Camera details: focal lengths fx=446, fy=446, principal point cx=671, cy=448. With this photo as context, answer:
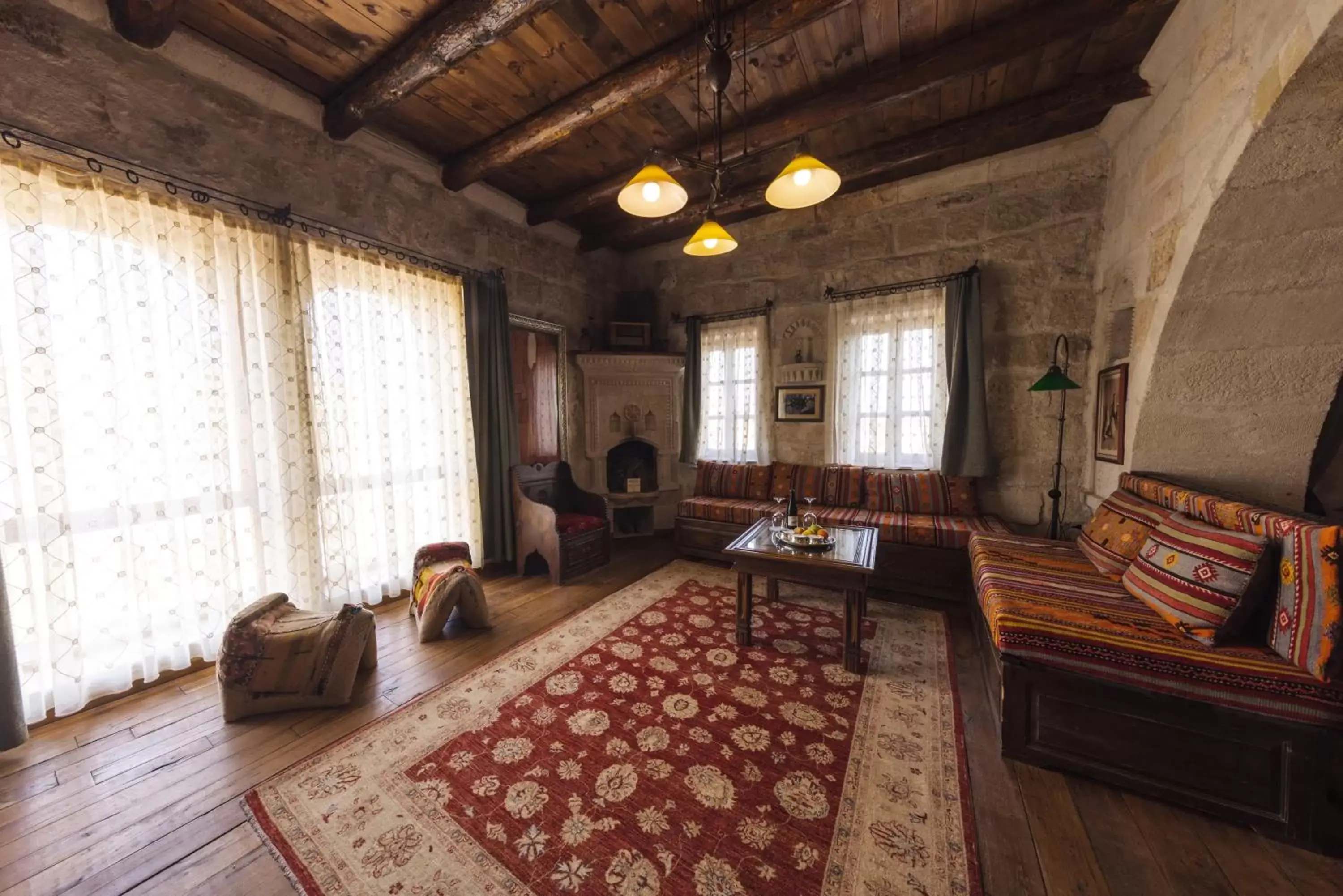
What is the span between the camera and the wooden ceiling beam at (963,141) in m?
2.54

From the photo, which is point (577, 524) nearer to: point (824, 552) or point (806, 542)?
point (806, 542)

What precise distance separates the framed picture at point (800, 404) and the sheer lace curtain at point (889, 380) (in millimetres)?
117

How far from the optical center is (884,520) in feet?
10.9

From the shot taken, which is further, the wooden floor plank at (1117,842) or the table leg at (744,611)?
the table leg at (744,611)

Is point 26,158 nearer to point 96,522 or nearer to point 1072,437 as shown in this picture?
point 96,522

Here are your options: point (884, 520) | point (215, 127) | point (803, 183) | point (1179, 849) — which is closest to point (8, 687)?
point (215, 127)

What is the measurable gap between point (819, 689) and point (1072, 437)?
2819 mm

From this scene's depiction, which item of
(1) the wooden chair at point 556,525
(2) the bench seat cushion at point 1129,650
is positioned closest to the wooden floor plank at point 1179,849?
(2) the bench seat cushion at point 1129,650

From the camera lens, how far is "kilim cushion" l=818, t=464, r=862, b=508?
379 centimetres

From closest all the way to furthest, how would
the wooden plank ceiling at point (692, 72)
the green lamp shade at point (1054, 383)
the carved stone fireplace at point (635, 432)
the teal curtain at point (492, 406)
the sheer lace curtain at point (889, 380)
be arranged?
the wooden plank ceiling at point (692, 72) < the green lamp shade at point (1054, 383) < the teal curtain at point (492, 406) < the sheer lace curtain at point (889, 380) < the carved stone fireplace at point (635, 432)

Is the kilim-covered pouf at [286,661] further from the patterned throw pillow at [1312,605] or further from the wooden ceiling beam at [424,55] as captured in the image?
the patterned throw pillow at [1312,605]

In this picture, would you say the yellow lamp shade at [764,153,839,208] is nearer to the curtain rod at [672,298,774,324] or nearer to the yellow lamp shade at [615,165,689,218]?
the yellow lamp shade at [615,165,689,218]

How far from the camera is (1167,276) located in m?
2.17

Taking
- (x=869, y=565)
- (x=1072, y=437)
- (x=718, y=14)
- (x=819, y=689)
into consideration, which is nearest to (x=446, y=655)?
(x=819, y=689)
